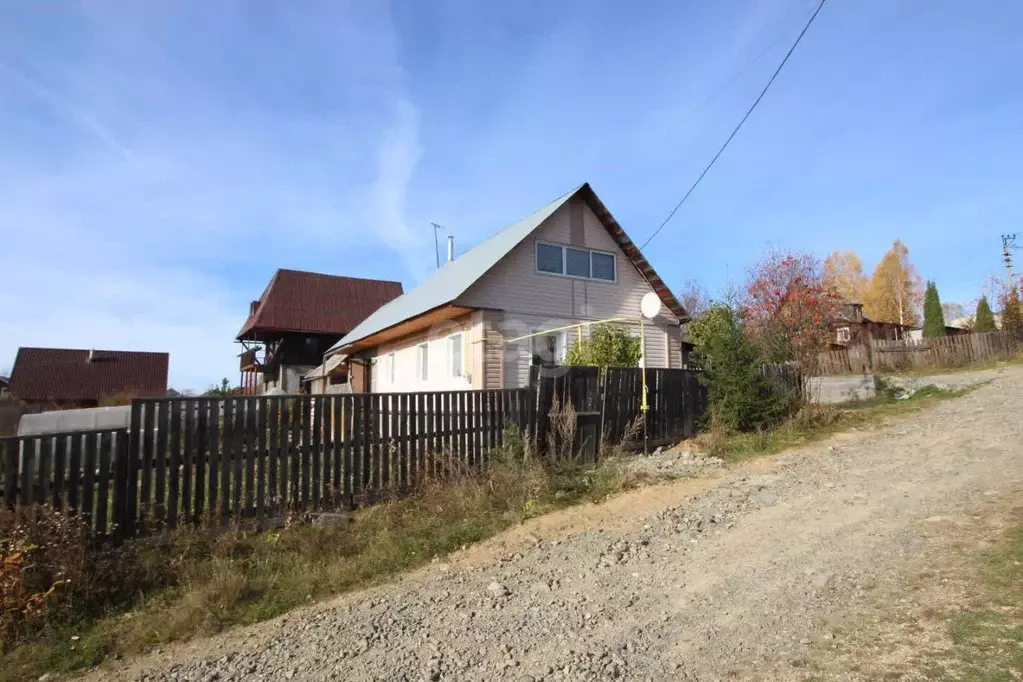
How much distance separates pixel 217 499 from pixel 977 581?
6.96 meters

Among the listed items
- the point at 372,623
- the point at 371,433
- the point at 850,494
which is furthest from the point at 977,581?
the point at 371,433

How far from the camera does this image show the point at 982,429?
10.1 metres

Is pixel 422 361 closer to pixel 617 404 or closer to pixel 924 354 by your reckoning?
pixel 617 404

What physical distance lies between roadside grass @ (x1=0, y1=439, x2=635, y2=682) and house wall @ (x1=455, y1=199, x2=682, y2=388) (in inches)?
240

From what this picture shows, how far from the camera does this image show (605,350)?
13.1m

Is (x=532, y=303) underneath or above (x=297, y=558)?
above

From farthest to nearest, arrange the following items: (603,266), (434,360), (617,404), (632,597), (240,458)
Result: (434,360) → (603,266) → (617,404) → (240,458) → (632,597)

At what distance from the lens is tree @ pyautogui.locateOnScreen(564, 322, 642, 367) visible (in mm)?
13070

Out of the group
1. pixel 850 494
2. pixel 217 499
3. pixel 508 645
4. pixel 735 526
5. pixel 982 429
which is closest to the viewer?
pixel 508 645

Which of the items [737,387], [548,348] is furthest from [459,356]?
[737,387]

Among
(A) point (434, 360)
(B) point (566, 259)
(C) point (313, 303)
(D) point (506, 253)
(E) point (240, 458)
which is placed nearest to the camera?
(E) point (240, 458)

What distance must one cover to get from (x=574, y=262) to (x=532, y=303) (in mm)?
2011

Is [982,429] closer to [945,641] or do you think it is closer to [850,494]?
[850,494]

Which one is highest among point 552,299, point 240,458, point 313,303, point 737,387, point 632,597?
point 313,303
